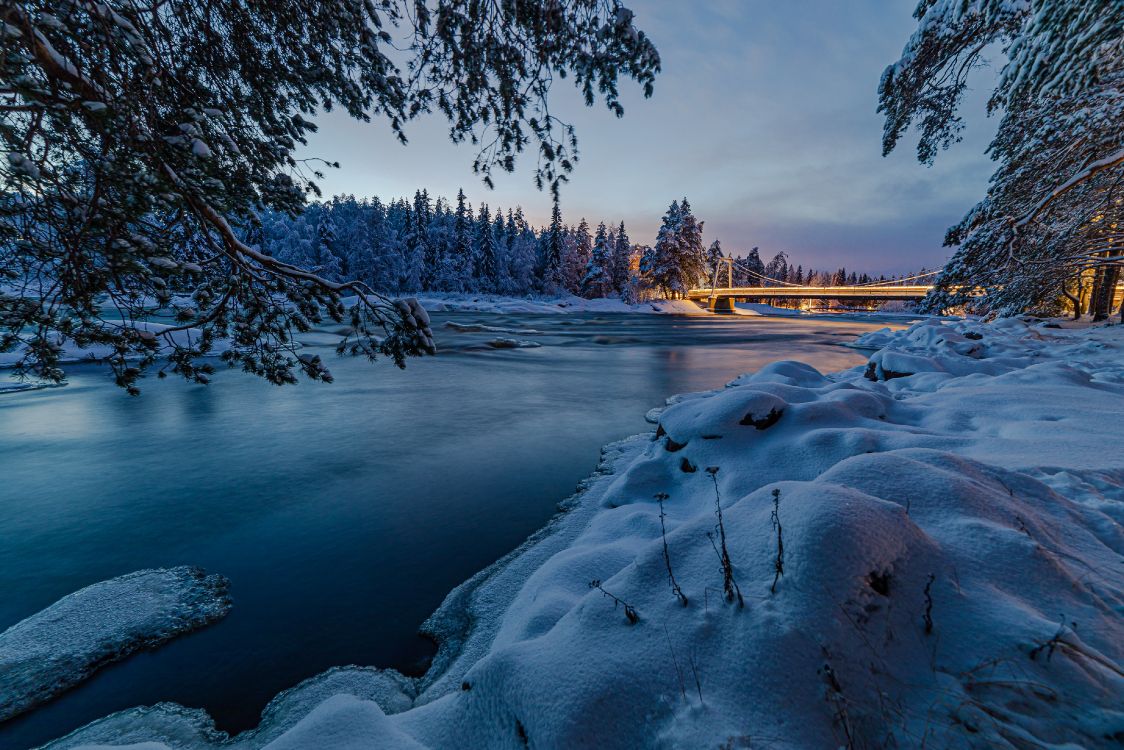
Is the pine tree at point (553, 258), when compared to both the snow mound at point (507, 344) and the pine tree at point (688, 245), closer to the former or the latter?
the pine tree at point (688, 245)

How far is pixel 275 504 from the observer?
225 inches

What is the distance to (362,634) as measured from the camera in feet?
11.4

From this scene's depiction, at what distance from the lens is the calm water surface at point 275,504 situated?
10.6ft

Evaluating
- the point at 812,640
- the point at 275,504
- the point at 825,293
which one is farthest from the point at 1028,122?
the point at 825,293

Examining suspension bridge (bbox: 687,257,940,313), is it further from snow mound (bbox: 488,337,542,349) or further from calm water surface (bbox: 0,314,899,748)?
calm water surface (bbox: 0,314,899,748)

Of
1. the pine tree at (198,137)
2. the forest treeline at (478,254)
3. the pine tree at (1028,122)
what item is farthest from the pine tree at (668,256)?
the pine tree at (198,137)

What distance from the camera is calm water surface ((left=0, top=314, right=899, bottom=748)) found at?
3225 mm

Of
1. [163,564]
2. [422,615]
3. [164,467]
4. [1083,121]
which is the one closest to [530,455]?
[422,615]

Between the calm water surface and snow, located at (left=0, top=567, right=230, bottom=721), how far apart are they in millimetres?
145

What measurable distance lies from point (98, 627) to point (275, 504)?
2.33 meters

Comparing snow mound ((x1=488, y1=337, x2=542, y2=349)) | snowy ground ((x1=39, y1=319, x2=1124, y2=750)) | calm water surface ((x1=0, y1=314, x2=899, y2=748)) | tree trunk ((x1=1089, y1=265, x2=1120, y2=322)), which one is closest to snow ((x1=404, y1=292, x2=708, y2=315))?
snow mound ((x1=488, y1=337, x2=542, y2=349))

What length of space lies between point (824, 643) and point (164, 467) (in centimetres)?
927

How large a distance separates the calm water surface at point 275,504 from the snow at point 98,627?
0.47 feet

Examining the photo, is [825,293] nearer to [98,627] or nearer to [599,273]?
[599,273]
